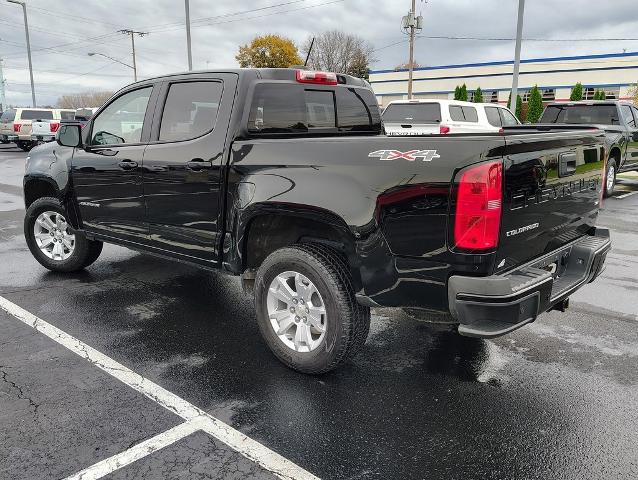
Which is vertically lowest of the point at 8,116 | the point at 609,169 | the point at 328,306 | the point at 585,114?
the point at 328,306

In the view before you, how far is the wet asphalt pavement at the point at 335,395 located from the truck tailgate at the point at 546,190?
90 centimetres

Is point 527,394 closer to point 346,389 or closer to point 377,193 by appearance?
point 346,389

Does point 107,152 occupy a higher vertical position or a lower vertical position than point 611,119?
lower

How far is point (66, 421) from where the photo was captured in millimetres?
2996

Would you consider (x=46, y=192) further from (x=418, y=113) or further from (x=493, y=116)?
(x=493, y=116)

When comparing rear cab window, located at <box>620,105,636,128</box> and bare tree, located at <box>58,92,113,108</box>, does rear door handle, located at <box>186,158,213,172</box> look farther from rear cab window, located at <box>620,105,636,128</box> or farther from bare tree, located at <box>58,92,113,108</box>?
bare tree, located at <box>58,92,113,108</box>

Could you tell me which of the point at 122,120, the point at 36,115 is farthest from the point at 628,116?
the point at 36,115

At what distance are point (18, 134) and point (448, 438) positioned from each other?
2650cm

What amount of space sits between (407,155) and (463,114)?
11.6 meters

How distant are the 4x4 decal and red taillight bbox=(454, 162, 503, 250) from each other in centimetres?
21

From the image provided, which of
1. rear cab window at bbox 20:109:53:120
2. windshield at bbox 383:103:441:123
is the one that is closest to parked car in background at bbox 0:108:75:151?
rear cab window at bbox 20:109:53:120

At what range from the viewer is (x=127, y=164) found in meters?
4.54

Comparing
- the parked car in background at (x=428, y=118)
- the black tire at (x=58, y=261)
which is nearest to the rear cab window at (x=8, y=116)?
the parked car in background at (x=428, y=118)

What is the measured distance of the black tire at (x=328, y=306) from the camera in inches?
129
